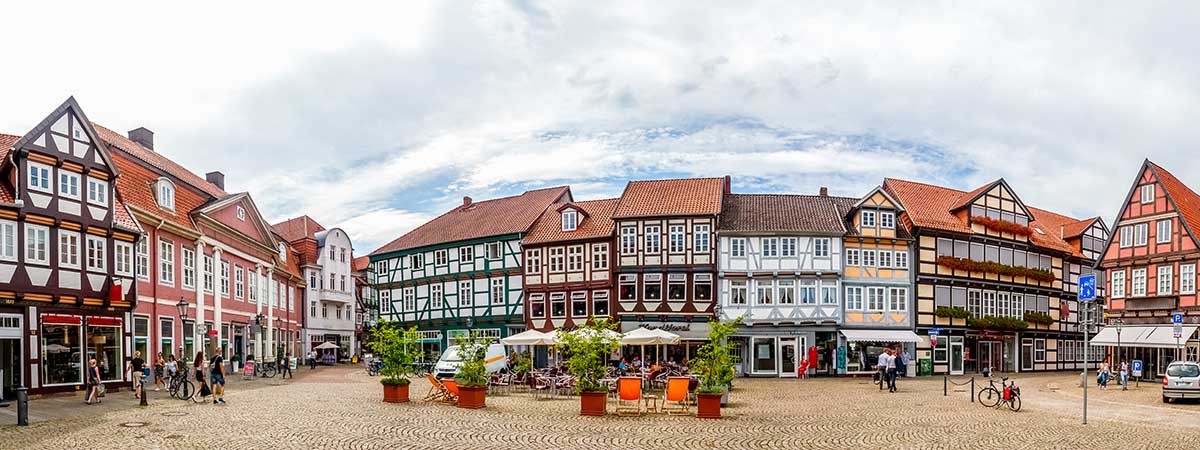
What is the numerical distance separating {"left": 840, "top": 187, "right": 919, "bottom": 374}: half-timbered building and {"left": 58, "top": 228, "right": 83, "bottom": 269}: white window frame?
107 ft

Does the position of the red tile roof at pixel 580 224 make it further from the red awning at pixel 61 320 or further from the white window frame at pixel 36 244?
the white window frame at pixel 36 244

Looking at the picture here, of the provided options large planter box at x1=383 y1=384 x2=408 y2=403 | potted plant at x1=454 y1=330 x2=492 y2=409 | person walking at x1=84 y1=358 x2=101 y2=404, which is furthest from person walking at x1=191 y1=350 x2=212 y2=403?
potted plant at x1=454 y1=330 x2=492 y2=409

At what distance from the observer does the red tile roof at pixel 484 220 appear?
60.6 m

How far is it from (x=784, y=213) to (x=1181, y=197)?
686 inches

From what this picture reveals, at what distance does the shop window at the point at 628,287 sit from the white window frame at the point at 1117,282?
2192cm

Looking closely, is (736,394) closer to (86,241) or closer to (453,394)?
(453,394)

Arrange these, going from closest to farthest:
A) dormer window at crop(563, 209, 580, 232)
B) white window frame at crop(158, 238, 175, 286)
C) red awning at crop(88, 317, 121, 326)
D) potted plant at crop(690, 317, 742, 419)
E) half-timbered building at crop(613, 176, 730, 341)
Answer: potted plant at crop(690, 317, 742, 419)
red awning at crop(88, 317, 121, 326)
white window frame at crop(158, 238, 175, 286)
half-timbered building at crop(613, 176, 730, 341)
dormer window at crop(563, 209, 580, 232)

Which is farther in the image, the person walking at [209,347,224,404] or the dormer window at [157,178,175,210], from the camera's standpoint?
the dormer window at [157,178,175,210]

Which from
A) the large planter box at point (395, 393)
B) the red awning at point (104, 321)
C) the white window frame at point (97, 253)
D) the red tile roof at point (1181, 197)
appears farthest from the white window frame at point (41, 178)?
the red tile roof at point (1181, 197)

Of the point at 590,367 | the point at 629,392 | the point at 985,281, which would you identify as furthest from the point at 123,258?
the point at 985,281

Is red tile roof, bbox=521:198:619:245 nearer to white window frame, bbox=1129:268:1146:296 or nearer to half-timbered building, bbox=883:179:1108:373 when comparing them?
half-timbered building, bbox=883:179:1108:373

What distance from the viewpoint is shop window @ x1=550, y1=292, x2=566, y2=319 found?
5544 centimetres

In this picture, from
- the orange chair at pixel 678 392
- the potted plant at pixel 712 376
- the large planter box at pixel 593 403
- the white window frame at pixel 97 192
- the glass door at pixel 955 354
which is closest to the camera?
the potted plant at pixel 712 376

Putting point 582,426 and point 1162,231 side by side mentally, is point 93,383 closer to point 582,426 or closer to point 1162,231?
point 582,426
